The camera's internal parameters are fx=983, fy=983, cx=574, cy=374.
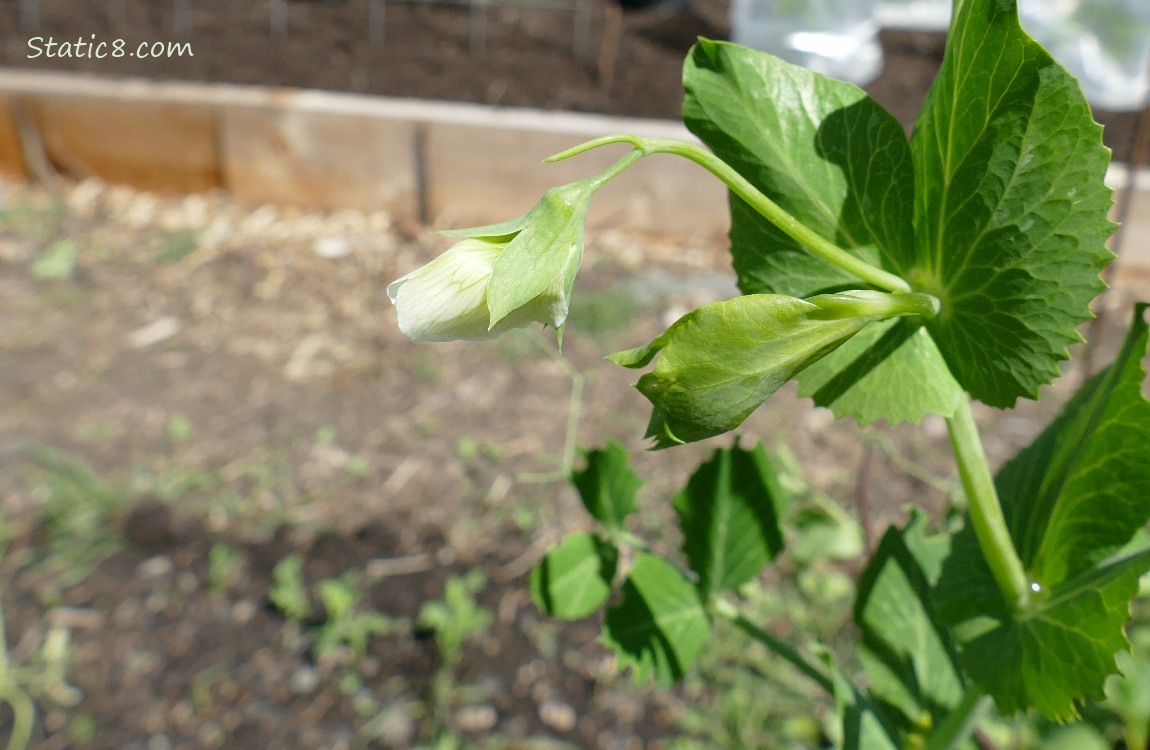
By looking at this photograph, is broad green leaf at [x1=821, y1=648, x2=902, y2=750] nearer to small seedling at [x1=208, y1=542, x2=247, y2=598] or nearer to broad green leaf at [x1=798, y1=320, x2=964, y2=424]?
broad green leaf at [x1=798, y1=320, x2=964, y2=424]

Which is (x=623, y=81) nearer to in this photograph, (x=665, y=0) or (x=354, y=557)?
(x=665, y=0)

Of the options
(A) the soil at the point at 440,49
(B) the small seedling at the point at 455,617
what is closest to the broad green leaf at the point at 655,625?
(B) the small seedling at the point at 455,617

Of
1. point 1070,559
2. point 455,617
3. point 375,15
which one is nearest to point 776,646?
point 1070,559

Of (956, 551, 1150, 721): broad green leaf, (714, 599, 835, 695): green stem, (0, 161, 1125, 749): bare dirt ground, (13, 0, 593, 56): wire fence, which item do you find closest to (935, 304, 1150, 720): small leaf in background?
(956, 551, 1150, 721): broad green leaf

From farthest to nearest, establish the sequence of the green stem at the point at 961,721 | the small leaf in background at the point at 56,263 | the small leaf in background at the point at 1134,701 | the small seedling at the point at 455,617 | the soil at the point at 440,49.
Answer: the soil at the point at 440,49, the small leaf in background at the point at 56,263, the small seedling at the point at 455,617, the small leaf in background at the point at 1134,701, the green stem at the point at 961,721

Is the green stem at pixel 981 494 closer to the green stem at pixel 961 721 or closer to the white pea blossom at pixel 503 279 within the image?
the green stem at pixel 961 721

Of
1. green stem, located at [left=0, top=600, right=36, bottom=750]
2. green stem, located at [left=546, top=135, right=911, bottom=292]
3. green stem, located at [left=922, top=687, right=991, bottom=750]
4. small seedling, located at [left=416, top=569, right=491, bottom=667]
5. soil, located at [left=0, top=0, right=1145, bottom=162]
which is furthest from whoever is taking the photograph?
soil, located at [left=0, top=0, right=1145, bottom=162]

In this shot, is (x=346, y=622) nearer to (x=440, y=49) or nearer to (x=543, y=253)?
(x=543, y=253)
